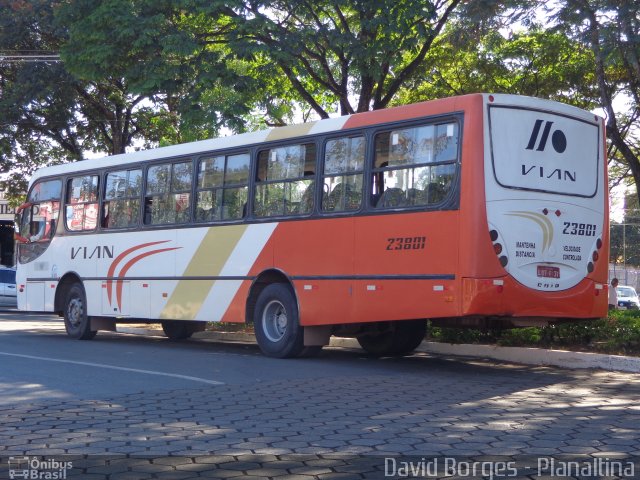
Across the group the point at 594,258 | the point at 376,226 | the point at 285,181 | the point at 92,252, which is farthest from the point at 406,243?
the point at 92,252

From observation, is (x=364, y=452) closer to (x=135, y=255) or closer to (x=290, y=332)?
(x=290, y=332)

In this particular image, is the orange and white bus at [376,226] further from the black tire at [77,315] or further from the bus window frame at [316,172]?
the black tire at [77,315]

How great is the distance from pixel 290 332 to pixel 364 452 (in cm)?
664

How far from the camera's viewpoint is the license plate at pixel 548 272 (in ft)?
36.7

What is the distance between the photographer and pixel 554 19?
14820 millimetres

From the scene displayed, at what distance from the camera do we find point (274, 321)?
13.6 m

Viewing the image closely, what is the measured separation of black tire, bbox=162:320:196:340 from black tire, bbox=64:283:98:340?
1.53 m

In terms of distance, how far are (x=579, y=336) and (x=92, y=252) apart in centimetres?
915

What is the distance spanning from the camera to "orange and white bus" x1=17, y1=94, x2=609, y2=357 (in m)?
10.9

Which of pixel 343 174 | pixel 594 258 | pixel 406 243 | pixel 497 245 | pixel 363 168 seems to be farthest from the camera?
pixel 343 174

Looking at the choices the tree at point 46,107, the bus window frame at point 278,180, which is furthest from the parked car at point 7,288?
the bus window frame at point 278,180

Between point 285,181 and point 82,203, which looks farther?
point 82,203

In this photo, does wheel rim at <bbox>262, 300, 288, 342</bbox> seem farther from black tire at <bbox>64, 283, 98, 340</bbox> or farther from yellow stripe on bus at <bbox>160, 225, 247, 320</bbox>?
black tire at <bbox>64, 283, 98, 340</bbox>

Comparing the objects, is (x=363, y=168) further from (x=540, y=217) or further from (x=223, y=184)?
Answer: (x=223, y=184)
